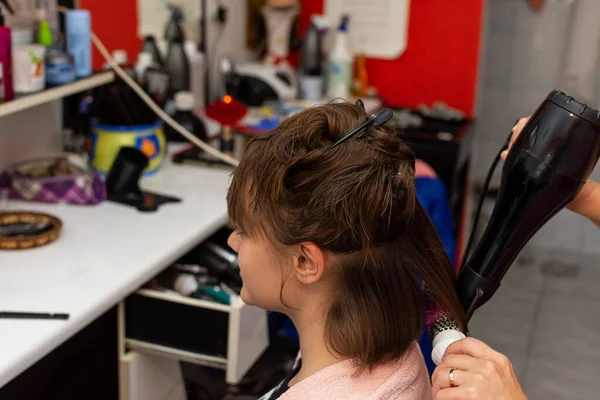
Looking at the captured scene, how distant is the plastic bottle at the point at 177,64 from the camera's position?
2.58m

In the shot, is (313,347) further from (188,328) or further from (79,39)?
(79,39)

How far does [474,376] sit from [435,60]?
2.43m

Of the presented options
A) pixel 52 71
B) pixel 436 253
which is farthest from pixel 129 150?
pixel 436 253

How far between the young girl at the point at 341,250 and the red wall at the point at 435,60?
214cm

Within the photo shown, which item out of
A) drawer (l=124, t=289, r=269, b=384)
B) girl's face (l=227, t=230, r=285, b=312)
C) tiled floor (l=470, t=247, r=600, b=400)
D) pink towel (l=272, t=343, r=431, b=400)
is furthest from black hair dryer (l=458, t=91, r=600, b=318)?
tiled floor (l=470, t=247, r=600, b=400)

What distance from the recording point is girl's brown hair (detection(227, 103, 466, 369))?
1032 millimetres

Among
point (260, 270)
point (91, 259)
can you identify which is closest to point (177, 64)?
point (91, 259)

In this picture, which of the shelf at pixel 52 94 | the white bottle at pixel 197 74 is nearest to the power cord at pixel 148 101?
the shelf at pixel 52 94

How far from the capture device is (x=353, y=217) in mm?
1031

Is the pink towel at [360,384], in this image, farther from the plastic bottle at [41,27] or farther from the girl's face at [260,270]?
the plastic bottle at [41,27]

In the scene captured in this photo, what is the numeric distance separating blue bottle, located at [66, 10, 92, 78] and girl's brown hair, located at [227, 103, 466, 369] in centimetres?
103

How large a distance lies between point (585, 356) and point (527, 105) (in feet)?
4.50

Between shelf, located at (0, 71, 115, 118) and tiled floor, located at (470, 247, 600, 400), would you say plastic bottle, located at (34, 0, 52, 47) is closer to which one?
shelf, located at (0, 71, 115, 118)

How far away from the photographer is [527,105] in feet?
12.8
